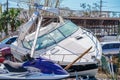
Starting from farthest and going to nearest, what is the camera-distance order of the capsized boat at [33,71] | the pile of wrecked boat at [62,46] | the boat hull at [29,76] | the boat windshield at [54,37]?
the boat windshield at [54,37] < the pile of wrecked boat at [62,46] < the capsized boat at [33,71] < the boat hull at [29,76]

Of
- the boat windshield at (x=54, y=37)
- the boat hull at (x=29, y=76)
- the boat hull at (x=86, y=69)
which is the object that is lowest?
the boat hull at (x=86, y=69)

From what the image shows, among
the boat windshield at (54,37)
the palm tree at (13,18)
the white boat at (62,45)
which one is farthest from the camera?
the palm tree at (13,18)

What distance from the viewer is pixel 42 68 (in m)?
13.5

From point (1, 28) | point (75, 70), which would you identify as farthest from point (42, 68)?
point (1, 28)

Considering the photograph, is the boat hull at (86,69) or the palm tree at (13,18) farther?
the palm tree at (13,18)

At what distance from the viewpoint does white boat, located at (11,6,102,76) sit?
16.4 meters

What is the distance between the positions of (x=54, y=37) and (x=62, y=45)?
0.75 m

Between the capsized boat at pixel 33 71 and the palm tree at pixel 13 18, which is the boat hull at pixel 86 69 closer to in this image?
the capsized boat at pixel 33 71

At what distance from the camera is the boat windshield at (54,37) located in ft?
57.3

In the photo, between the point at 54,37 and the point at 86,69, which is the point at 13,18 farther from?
the point at 86,69

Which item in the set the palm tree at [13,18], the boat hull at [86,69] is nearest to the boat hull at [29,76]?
the boat hull at [86,69]

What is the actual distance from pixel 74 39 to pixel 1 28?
26.6 m

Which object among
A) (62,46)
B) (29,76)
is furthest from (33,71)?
(62,46)

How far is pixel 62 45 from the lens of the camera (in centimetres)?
1739
